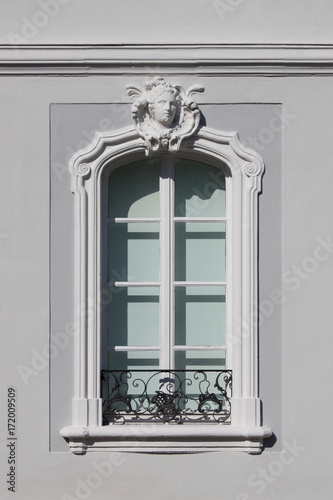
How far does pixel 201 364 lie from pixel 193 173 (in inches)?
79.9

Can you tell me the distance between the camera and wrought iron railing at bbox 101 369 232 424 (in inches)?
486

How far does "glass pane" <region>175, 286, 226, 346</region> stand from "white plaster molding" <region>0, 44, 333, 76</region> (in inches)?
90.0

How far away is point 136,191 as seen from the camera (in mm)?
12703

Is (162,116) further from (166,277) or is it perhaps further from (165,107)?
(166,277)

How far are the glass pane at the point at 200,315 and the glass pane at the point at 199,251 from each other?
0.14 meters

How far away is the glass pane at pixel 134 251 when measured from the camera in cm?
1263

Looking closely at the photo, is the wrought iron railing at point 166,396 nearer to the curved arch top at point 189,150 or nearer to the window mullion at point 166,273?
the window mullion at point 166,273

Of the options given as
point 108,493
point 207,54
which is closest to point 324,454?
point 108,493

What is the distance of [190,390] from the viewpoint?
493 inches

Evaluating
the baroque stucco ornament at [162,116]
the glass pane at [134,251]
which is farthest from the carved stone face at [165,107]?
the glass pane at [134,251]

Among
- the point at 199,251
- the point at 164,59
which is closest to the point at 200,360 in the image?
the point at 199,251

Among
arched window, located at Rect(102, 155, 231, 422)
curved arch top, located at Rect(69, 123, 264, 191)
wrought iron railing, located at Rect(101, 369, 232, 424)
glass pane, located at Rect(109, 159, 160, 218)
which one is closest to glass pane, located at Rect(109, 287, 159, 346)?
arched window, located at Rect(102, 155, 231, 422)

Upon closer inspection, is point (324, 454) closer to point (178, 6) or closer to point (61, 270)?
point (61, 270)

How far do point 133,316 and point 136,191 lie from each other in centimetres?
133
